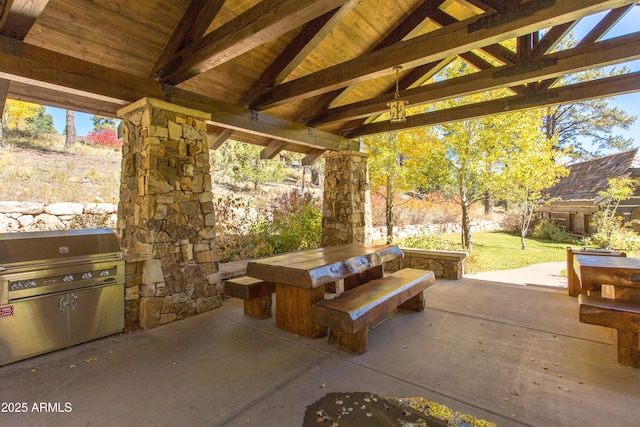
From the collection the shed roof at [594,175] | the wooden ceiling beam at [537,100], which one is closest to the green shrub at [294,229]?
the wooden ceiling beam at [537,100]

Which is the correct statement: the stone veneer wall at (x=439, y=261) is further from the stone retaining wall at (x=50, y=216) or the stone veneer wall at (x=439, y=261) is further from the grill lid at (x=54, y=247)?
the stone retaining wall at (x=50, y=216)

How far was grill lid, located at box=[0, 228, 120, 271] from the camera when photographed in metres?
2.54

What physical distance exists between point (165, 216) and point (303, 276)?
6.06 feet

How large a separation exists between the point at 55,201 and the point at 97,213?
1.51 meters

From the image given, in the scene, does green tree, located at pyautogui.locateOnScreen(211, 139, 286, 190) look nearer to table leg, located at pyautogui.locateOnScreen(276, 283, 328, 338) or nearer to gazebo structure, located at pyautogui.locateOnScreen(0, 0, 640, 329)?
gazebo structure, located at pyautogui.locateOnScreen(0, 0, 640, 329)

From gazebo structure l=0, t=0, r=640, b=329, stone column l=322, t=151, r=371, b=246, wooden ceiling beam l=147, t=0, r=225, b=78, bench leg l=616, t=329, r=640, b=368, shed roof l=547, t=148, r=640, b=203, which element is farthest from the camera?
shed roof l=547, t=148, r=640, b=203

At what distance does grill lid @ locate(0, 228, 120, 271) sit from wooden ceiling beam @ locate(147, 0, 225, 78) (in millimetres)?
2008

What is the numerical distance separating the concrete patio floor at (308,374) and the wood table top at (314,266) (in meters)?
0.64

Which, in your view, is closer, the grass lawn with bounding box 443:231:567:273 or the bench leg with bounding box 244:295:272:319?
the bench leg with bounding box 244:295:272:319

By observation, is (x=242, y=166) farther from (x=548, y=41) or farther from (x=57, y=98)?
(x=548, y=41)

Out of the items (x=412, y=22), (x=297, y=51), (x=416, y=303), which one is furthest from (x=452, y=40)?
(x=416, y=303)

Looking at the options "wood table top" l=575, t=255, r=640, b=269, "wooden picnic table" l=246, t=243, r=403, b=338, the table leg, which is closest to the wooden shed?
"wood table top" l=575, t=255, r=640, b=269

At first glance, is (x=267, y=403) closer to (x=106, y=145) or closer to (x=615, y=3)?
(x=615, y=3)

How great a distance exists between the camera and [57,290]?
273 cm
